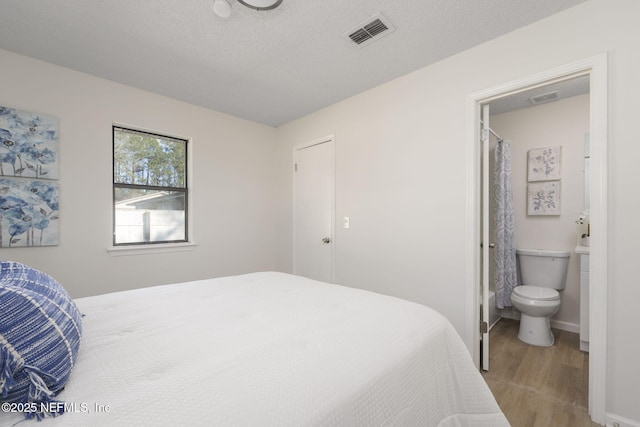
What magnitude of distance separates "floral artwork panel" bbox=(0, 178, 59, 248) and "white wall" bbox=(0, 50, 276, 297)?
0.21ft

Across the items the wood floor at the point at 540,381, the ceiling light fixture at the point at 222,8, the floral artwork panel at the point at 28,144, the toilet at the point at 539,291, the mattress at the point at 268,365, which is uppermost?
the ceiling light fixture at the point at 222,8

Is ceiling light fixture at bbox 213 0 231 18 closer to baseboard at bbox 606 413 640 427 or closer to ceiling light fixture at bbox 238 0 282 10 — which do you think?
ceiling light fixture at bbox 238 0 282 10

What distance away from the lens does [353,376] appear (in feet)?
2.75

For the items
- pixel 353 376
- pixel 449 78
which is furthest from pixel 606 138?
pixel 353 376

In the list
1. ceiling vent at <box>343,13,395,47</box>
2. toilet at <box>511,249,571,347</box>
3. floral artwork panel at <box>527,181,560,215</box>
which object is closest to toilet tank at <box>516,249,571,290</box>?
toilet at <box>511,249,571,347</box>

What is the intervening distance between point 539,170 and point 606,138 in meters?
1.76

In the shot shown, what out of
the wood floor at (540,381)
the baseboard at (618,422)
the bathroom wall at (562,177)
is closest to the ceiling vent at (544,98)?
the bathroom wall at (562,177)

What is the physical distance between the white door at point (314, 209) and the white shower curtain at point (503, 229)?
177 cm

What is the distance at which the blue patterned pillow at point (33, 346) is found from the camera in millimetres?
651

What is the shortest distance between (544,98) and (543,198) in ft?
3.50

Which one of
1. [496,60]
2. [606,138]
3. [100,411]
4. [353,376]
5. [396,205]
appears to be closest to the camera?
[100,411]

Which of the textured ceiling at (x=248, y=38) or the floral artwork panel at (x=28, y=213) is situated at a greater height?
the textured ceiling at (x=248, y=38)

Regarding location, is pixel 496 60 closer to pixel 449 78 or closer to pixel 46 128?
pixel 449 78

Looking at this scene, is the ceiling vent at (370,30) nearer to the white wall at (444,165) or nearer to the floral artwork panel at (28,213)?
the white wall at (444,165)
